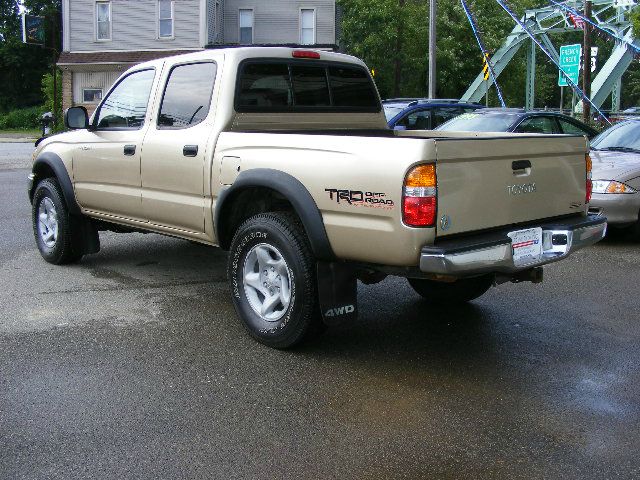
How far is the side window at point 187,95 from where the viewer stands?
5.86 meters

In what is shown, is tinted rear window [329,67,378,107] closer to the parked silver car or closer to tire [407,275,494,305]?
tire [407,275,494,305]

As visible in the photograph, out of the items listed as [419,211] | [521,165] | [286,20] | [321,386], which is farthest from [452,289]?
[286,20]

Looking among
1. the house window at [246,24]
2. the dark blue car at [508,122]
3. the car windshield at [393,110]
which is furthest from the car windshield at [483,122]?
the house window at [246,24]

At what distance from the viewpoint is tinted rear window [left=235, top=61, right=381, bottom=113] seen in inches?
230

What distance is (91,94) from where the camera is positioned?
37969 mm

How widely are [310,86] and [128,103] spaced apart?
1661mm

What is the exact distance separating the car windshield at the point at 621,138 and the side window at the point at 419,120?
4.34 m

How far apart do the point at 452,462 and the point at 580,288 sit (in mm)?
3882

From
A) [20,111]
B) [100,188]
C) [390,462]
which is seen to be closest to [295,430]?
[390,462]

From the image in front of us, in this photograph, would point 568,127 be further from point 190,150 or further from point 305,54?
point 190,150

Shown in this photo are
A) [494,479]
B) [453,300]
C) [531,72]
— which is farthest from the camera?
[531,72]

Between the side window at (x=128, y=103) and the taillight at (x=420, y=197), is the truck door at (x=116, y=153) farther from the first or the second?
the taillight at (x=420, y=197)

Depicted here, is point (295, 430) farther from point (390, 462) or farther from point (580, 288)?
point (580, 288)

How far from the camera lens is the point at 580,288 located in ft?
23.0
